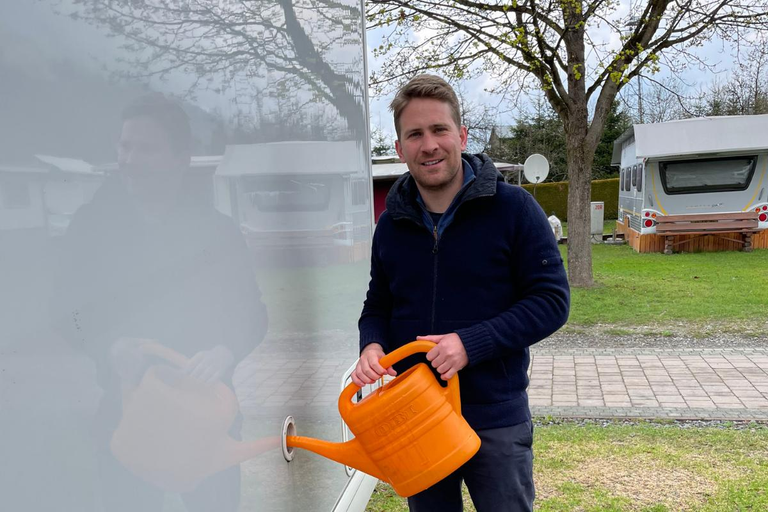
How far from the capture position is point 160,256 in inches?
44.1

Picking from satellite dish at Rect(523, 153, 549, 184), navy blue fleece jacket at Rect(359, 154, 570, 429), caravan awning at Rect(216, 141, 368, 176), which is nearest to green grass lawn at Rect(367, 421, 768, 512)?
navy blue fleece jacket at Rect(359, 154, 570, 429)

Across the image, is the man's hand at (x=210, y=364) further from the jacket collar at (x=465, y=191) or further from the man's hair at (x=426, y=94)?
the man's hair at (x=426, y=94)

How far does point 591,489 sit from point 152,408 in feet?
9.25

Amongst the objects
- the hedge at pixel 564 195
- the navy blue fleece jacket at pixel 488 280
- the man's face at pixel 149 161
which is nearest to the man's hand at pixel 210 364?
the man's face at pixel 149 161

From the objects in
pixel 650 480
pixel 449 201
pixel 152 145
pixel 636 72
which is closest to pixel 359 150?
pixel 449 201

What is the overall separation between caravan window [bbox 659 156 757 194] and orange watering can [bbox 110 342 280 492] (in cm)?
1272

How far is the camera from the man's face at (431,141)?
1.82 meters

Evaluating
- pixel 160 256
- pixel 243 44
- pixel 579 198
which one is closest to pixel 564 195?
pixel 579 198

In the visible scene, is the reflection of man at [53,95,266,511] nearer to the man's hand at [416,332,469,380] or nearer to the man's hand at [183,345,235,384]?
the man's hand at [183,345,235,384]

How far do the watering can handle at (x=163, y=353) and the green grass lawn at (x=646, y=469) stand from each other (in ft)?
7.71

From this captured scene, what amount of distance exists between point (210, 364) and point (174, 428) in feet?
0.56

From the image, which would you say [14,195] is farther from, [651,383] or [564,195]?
[564,195]

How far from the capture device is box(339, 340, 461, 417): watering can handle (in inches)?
63.9

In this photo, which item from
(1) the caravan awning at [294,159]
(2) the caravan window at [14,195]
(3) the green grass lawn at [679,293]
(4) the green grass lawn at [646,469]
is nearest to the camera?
(2) the caravan window at [14,195]
